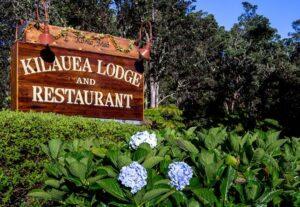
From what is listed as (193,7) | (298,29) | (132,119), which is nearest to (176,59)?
(193,7)

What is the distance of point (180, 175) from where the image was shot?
8.34ft

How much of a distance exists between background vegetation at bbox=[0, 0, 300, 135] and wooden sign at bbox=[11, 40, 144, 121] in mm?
18498

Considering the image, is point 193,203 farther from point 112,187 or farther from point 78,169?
point 78,169

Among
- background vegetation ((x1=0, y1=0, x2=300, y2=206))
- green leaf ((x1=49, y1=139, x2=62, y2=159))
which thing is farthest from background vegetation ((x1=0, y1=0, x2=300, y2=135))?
green leaf ((x1=49, y1=139, x2=62, y2=159))

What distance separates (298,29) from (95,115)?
53164 millimetres

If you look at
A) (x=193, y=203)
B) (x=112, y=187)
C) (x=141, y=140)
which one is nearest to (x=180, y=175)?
(x=193, y=203)

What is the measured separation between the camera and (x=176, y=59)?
42.2 metres

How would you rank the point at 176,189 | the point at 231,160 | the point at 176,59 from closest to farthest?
the point at 176,189
the point at 231,160
the point at 176,59

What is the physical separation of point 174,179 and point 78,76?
702 cm

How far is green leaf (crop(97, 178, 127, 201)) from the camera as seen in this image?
2443 millimetres

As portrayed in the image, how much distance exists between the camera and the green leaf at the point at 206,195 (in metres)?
2.49

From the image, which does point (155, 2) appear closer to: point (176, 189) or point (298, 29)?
point (298, 29)

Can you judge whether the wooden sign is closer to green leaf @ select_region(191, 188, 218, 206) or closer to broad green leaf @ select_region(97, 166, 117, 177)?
broad green leaf @ select_region(97, 166, 117, 177)

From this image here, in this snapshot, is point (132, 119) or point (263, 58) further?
point (263, 58)
